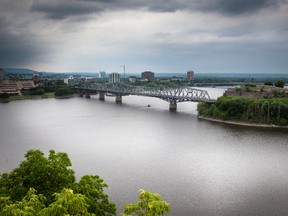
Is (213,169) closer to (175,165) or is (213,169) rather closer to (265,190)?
(175,165)

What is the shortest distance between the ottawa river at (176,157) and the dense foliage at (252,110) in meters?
2.82

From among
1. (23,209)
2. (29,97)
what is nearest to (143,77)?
(29,97)

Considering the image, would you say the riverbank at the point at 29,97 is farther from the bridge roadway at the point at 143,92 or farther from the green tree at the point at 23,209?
the green tree at the point at 23,209

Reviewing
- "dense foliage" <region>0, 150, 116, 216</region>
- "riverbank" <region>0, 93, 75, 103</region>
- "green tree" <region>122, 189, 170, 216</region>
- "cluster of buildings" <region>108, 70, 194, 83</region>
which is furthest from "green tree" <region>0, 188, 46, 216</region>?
"cluster of buildings" <region>108, 70, 194, 83</region>

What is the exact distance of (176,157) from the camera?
22.6 meters

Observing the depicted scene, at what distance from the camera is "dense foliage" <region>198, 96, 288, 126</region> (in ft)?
121

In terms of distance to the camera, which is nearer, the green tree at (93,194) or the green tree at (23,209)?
Answer: the green tree at (23,209)

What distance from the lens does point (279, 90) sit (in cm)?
→ 4788

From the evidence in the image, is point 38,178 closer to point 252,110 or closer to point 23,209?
point 23,209

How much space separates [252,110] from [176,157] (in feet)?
65.3

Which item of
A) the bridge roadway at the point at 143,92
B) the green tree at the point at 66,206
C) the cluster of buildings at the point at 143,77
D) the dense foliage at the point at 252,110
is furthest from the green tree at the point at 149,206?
the cluster of buildings at the point at 143,77

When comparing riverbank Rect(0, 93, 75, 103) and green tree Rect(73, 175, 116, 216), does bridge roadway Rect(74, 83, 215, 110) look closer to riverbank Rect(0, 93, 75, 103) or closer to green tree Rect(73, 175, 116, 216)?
riverbank Rect(0, 93, 75, 103)

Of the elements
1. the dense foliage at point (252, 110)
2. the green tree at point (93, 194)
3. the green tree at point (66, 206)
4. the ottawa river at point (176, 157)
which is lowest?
the ottawa river at point (176, 157)

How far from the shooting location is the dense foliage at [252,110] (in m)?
36.8
